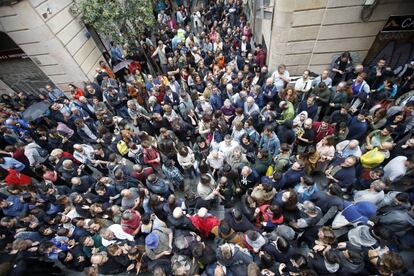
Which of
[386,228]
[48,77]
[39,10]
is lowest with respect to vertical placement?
[48,77]

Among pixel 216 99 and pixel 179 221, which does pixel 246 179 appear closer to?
pixel 179 221

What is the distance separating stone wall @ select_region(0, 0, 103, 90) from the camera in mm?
8594

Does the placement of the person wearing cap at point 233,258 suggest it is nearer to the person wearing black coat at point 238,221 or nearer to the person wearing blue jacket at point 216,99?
the person wearing black coat at point 238,221

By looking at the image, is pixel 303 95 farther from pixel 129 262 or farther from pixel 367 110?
pixel 129 262

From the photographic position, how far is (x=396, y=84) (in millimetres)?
6375

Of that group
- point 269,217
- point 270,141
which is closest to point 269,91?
point 270,141

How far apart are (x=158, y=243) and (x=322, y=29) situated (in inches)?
313

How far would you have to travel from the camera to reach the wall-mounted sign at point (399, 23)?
6.80 m

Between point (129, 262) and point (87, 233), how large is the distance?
1138 mm

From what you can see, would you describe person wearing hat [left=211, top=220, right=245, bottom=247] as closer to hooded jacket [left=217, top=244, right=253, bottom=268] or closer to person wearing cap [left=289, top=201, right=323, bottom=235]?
hooded jacket [left=217, top=244, right=253, bottom=268]

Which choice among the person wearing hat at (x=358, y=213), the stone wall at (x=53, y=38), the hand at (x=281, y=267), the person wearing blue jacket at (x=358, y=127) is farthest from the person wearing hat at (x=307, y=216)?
the stone wall at (x=53, y=38)

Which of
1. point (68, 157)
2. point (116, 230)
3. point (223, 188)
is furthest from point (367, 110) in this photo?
point (68, 157)

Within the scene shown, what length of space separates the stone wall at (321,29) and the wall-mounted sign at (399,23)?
0.39 feet

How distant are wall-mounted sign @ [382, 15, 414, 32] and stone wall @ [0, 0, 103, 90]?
11905 mm
